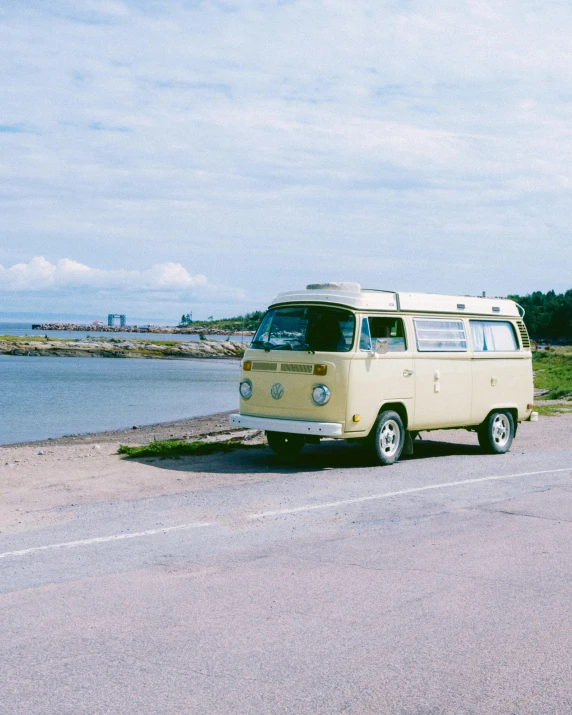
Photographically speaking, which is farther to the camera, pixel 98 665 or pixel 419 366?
pixel 419 366

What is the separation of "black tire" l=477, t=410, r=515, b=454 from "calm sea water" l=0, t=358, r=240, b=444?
15.8 meters

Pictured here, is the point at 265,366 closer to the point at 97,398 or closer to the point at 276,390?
the point at 276,390

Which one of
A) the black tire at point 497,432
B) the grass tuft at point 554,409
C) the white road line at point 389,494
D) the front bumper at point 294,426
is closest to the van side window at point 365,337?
the front bumper at point 294,426

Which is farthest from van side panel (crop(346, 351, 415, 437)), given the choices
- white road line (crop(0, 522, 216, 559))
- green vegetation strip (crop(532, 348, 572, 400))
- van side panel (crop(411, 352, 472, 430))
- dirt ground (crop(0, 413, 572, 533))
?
green vegetation strip (crop(532, 348, 572, 400))

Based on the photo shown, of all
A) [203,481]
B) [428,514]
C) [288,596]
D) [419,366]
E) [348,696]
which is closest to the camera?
[348,696]

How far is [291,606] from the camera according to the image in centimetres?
600

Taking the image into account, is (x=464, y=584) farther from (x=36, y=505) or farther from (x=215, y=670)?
(x=36, y=505)

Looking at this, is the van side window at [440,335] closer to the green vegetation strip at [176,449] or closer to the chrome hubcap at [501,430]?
the chrome hubcap at [501,430]

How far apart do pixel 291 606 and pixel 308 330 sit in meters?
7.19

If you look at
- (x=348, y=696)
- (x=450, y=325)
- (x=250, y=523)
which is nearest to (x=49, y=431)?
(x=450, y=325)

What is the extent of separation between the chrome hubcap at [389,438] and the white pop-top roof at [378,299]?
1.75m

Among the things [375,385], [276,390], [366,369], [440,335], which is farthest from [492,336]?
[276,390]

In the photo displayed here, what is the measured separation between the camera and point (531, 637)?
546 centimetres

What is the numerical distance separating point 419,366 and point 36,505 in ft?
20.9
